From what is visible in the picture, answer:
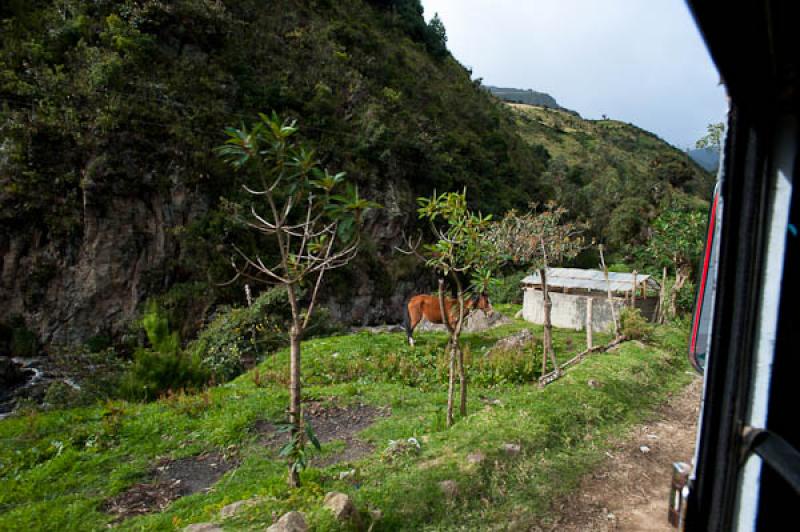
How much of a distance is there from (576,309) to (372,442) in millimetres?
12472

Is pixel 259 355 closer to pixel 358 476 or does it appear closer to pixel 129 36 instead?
pixel 358 476

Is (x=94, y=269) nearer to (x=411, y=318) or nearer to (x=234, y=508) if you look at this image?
(x=411, y=318)

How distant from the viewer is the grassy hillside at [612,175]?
26984mm

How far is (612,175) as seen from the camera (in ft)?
129

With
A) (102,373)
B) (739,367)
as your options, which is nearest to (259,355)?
(102,373)

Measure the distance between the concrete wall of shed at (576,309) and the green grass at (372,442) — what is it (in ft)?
20.3

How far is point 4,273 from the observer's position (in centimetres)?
1555

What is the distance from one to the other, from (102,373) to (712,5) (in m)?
11.1

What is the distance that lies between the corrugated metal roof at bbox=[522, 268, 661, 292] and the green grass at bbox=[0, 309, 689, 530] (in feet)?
23.6

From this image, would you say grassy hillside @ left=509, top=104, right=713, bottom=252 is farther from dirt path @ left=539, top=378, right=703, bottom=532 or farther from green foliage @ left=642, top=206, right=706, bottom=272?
dirt path @ left=539, top=378, right=703, bottom=532

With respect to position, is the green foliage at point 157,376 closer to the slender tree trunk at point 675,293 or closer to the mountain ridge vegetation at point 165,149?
the mountain ridge vegetation at point 165,149

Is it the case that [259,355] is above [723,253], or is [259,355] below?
below

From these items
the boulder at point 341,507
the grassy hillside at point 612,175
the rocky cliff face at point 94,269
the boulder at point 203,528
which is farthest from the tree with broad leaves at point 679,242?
the rocky cliff face at point 94,269

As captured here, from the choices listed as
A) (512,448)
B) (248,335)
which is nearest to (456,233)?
(512,448)
